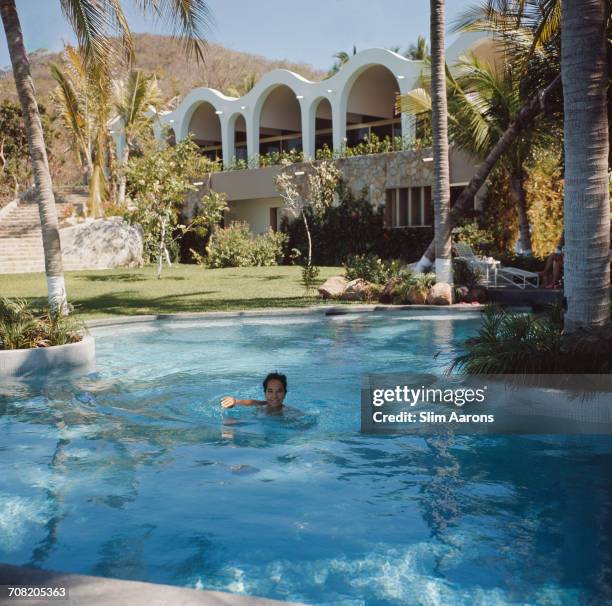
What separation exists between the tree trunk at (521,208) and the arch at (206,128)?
23.4m

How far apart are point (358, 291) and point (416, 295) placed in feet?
4.98

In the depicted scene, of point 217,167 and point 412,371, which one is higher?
point 217,167

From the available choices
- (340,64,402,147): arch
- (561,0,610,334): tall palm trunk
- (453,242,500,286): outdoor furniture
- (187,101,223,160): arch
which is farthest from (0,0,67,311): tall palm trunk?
(187,101,223,160): arch

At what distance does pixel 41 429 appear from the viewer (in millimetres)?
7047

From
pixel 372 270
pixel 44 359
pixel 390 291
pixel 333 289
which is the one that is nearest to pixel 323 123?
pixel 372 270

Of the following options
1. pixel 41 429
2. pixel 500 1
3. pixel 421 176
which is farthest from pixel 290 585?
pixel 421 176

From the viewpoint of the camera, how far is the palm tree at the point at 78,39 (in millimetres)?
10727

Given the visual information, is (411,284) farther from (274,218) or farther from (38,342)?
(274,218)

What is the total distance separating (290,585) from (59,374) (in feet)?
19.6

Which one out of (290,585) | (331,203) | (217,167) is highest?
(217,167)

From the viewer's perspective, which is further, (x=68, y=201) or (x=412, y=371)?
(x=68, y=201)

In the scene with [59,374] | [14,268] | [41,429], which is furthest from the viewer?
[14,268]

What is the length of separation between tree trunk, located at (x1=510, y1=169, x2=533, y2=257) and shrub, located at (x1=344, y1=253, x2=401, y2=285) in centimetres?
598

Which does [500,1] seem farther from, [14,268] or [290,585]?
[14,268]
